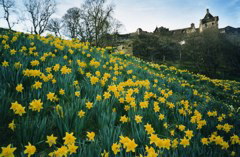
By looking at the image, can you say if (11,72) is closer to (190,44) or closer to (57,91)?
(57,91)

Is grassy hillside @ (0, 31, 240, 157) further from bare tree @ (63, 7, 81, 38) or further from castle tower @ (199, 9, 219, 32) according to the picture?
castle tower @ (199, 9, 219, 32)

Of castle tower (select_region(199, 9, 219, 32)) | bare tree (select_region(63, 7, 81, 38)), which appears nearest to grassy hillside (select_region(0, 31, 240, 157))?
bare tree (select_region(63, 7, 81, 38))

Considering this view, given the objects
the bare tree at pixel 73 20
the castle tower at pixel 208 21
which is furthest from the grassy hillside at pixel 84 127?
the castle tower at pixel 208 21

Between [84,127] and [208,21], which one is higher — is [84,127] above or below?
below

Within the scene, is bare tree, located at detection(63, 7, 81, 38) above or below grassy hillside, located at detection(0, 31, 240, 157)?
above

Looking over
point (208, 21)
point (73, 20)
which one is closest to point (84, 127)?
point (73, 20)

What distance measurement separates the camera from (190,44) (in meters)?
25.8

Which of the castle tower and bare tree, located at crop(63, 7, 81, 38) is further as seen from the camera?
the castle tower

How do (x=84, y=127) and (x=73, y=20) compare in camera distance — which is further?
(x=73, y=20)

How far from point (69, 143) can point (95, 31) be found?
30020mm

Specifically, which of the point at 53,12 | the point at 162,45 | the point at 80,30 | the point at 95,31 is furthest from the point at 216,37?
the point at 53,12

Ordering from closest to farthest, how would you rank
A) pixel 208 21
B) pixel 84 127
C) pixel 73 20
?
1. pixel 84 127
2. pixel 73 20
3. pixel 208 21

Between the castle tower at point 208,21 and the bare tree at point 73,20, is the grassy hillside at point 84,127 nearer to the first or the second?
the bare tree at point 73,20

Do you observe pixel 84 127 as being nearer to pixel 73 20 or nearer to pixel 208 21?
pixel 73 20
